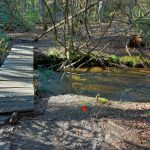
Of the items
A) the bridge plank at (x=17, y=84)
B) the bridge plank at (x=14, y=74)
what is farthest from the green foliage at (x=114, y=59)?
the bridge plank at (x=14, y=74)

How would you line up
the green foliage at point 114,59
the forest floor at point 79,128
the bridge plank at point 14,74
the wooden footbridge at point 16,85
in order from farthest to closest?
1. the green foliage at point 114,59
2. the bridge plank at point 14,74
3. the wooden footbridge at point 16,85
4. the forest floor at point 79,128

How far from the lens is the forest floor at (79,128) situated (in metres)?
4.65

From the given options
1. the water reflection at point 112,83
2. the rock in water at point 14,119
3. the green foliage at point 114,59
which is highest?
the rock in water at point 14,119

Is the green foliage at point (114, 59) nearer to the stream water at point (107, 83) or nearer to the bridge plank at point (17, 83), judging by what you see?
the stream water at point (107, 83)

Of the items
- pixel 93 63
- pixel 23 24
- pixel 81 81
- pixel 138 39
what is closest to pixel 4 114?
pixel 81 81

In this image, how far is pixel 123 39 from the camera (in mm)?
15922

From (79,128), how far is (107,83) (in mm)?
5763

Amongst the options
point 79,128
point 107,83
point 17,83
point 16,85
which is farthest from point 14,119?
point 107,83

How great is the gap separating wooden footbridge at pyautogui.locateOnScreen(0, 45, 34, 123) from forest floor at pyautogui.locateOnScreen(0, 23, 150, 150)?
195 mm

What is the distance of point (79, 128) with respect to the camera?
5102 mm

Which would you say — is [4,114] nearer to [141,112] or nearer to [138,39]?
[141,112]

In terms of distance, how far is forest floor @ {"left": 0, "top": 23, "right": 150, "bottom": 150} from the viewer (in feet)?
15.3

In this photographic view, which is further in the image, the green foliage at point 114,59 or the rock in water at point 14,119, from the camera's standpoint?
the green foliage at point 114,59

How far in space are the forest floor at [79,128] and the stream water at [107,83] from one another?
2937mm
